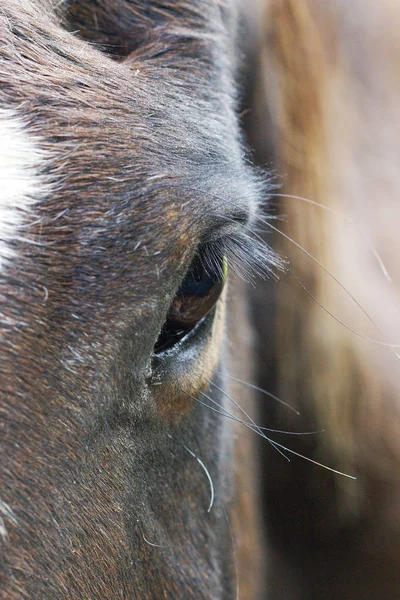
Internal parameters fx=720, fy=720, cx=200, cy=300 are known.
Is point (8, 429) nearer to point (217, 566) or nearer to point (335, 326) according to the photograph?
point (217, 566)

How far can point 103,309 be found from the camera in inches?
33.3

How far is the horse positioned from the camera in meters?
0.81

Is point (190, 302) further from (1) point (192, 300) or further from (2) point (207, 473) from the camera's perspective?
(2) point (207, 473)

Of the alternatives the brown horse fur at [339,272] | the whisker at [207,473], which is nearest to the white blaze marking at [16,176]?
the whisker at [207,473]

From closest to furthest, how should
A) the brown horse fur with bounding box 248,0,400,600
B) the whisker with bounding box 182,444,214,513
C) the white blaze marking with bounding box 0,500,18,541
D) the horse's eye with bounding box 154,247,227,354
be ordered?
the white blaze marking with bounding box 0,500,18,541
the horse's eye with bounding box 154,247,227,354
the whisker with bounding box 182,444,214,513
the brown horse fur with bounding box 248,0,400,600

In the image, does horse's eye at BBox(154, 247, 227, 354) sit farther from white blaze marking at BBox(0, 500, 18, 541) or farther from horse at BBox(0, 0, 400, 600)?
white blaze marking at BBox(0, 500, 18, 541)

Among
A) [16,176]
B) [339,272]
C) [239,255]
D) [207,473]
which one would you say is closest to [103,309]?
[16,176]

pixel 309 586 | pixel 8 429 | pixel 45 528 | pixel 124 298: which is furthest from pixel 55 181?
pixel 309 586

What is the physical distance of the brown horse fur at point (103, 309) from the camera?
0.78 m

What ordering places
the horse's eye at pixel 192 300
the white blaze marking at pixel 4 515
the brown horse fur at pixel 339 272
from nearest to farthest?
the white blaze marking at pixel 4 515
the horse's eye at pixel 192 300
the brown horse fur at pixel 339 272

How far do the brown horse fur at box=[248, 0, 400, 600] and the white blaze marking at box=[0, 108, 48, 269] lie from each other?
822mm

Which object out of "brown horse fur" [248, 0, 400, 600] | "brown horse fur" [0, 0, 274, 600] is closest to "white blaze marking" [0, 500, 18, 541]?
"brown horse fur" [0, 0, 274, 600]

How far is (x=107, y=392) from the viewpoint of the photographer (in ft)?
2.85

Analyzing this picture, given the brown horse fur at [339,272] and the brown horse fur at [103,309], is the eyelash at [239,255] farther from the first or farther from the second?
the brown horse fur at [339,272]
